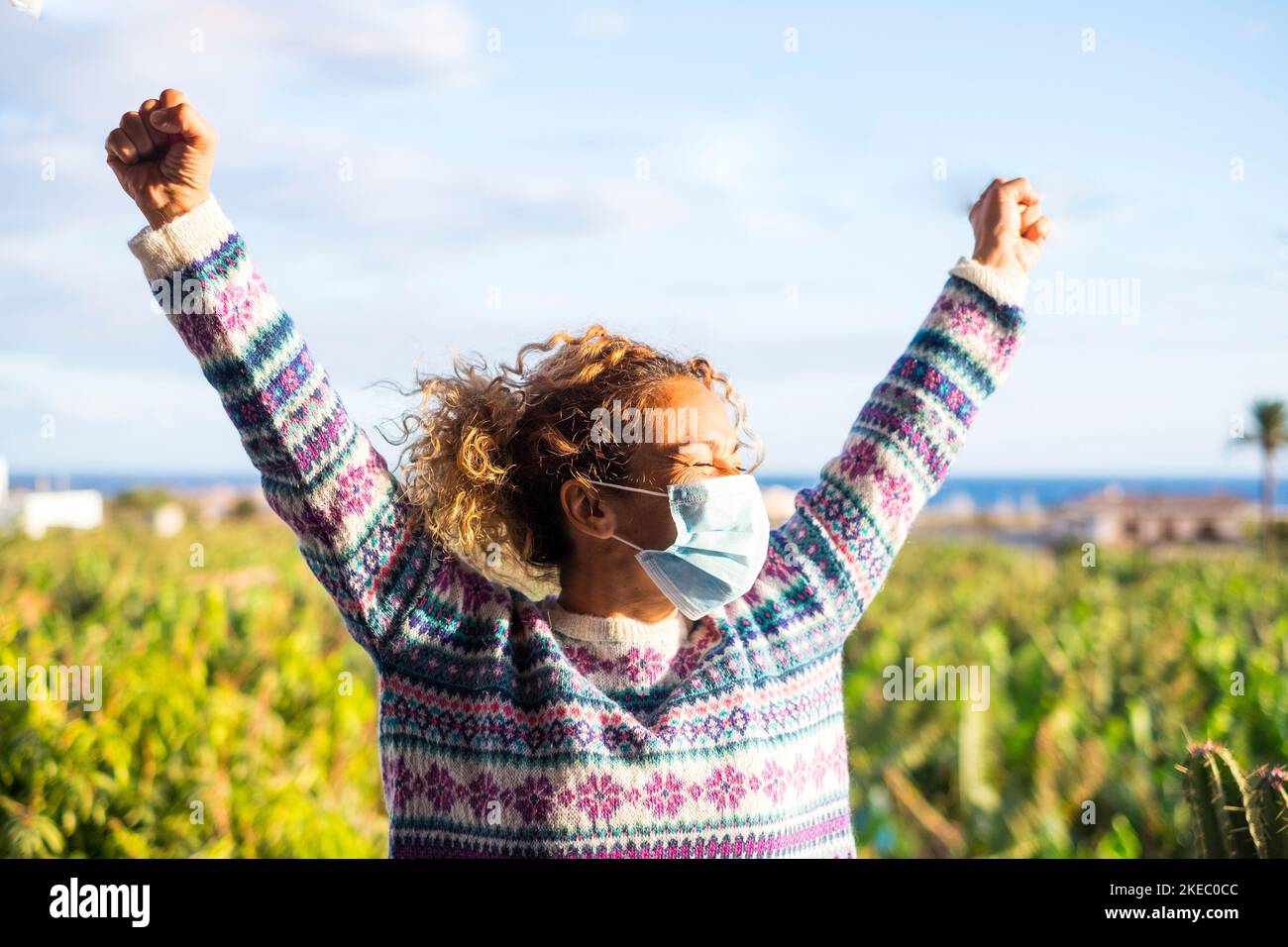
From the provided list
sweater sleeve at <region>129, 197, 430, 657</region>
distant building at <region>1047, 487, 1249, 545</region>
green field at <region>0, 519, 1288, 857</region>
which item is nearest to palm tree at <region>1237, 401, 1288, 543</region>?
distant building at <region>1047, 487, 1249, 545</region>

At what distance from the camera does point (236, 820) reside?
163 inches

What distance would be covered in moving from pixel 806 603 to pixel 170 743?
3181mm

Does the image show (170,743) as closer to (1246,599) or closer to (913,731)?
(913,731)

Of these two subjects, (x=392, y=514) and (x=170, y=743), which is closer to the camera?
(x=392, y=514)

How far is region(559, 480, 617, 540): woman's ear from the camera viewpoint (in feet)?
6.56

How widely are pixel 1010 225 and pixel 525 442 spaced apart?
95 cm

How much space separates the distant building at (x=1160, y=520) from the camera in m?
42.3

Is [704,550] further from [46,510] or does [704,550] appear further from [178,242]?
[46,510]

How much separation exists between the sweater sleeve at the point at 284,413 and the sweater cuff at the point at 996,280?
1067 millimetres
